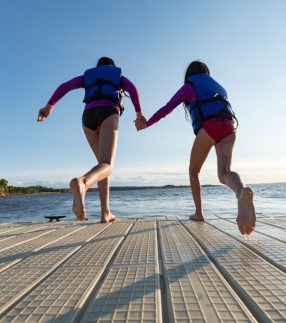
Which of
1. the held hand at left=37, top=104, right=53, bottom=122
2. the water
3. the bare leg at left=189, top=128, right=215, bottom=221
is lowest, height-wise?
the water

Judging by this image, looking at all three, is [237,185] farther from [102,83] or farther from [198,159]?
[102,83]

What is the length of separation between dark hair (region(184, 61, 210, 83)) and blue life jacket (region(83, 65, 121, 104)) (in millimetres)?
895

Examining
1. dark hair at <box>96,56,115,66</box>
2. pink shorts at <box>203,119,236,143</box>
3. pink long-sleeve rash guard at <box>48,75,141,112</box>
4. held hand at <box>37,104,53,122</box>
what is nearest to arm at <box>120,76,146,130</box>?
pink long-sleeve rash guard at <box>48,75,141,112</box>

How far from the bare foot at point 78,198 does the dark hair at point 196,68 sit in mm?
2341

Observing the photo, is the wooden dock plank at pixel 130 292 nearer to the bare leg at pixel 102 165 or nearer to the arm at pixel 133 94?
the bare leg at pixel 102 165

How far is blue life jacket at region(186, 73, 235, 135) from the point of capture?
3773mm

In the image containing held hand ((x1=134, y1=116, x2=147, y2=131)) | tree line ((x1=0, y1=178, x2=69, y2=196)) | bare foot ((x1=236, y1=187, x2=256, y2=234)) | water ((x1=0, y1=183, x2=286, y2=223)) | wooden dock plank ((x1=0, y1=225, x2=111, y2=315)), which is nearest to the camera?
wooden dock plank ((x1=0, y1=225, x2=111, y2=315))

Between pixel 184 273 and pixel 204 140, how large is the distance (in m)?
2.53

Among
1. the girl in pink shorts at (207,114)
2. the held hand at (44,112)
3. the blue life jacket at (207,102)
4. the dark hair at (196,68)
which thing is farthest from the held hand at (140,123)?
the held hand at (44,112)

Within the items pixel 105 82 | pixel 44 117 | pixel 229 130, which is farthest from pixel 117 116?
pixel 229 130

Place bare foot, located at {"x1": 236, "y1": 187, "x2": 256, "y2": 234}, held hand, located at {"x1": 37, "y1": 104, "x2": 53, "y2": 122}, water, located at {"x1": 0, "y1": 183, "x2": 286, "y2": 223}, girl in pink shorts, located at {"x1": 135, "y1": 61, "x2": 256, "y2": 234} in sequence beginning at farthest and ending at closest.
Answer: water, located at {"x1": 0, "y1": 183, "x2": 286, "y2": 223} → held hand, located at {"x1": 37, "y1": 104, "x2": 53, "y2": 122} → girl in pink shorts, located at {"x1": 135, "y1": 61, "x2": 256, "y2": 234} → bare foot, located at {"x1": 236, "y1": 187, "x2": 256, "y2": 234}

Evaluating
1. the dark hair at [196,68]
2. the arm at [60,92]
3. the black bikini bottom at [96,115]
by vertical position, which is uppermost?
the dark hair at [196,68]

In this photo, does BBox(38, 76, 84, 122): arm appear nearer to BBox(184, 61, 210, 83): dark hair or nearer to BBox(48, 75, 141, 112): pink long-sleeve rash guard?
BBox(48, 75, 141, 112): pink long-sleeve rash guard

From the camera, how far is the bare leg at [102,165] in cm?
258
